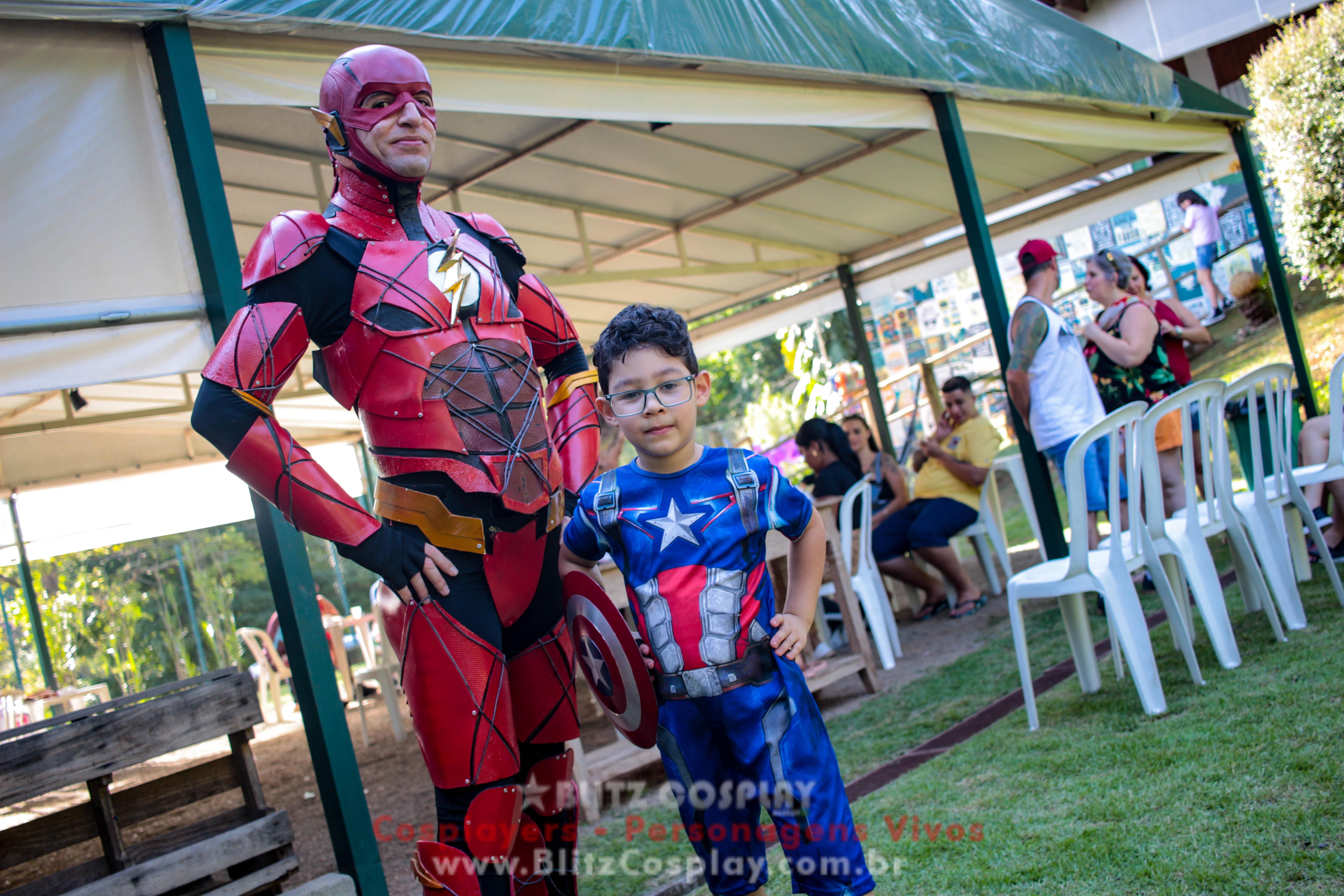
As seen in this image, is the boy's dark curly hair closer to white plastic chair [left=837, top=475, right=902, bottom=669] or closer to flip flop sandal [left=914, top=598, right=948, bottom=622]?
white plastic chair [left=837, top=475, right=902, bottom=669]

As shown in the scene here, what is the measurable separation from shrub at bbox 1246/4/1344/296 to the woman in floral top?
5.93 m

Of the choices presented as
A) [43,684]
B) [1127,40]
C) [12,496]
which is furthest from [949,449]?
[1127,40]

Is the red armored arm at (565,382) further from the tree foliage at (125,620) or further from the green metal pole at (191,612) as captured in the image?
the green metal pole at (191,612)

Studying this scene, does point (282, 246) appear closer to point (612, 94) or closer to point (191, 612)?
point (612, 94)

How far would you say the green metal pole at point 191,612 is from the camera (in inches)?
419

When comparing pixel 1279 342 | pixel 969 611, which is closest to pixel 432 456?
pixel 969 611

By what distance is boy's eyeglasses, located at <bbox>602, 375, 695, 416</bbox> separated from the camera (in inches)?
60.6

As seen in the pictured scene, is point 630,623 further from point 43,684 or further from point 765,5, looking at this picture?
point 43,684

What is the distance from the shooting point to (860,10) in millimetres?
3723

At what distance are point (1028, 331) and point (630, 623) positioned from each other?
6.83 ft

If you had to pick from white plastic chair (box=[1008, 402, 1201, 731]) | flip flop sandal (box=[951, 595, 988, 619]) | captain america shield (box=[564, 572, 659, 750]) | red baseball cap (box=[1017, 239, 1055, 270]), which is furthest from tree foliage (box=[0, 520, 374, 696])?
captain america shield (box=[564, 572, 659, 750])

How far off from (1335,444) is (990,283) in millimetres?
1538

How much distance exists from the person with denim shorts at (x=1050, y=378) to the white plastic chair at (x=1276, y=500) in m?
0.51

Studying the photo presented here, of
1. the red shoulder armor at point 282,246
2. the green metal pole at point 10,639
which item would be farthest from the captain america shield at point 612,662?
the green metal pole at point 10,639
